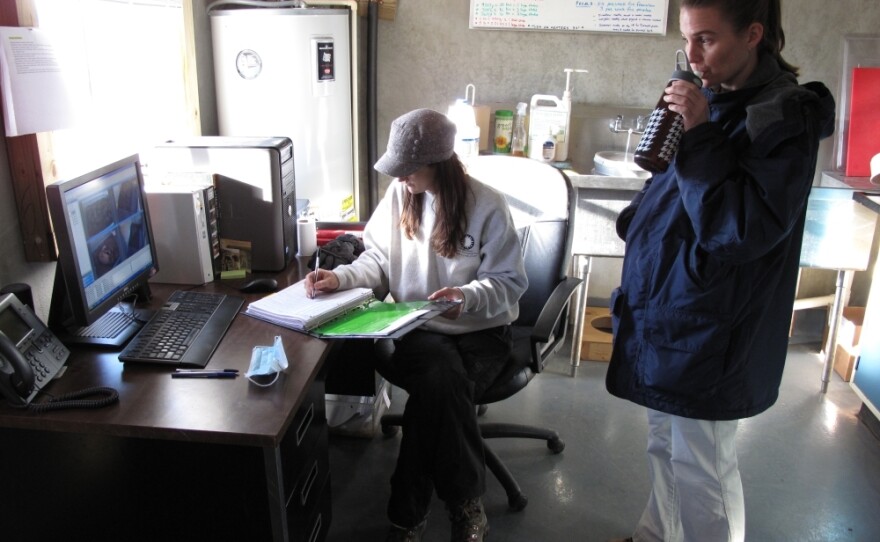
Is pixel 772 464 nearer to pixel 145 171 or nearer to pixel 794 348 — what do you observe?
pixel 794 348

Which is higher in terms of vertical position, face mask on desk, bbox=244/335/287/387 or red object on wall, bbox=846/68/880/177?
red object on wall, bbox=846/68/880/177

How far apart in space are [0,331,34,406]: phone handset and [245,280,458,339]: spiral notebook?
0.54m

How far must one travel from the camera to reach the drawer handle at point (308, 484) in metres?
1.62

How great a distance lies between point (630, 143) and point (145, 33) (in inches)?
80.5

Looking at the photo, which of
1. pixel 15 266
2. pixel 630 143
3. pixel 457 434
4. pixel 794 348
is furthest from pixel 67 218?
pixel 794 348

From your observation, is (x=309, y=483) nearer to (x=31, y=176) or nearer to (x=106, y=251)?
(x=106, y=251)

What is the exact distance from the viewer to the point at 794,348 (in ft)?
10.7

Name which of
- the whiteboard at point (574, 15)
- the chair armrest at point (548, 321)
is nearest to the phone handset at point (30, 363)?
the chair armrest at point (548, 321)

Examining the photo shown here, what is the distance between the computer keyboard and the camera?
150 centimetres

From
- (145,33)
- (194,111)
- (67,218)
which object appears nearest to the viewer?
(67,218)

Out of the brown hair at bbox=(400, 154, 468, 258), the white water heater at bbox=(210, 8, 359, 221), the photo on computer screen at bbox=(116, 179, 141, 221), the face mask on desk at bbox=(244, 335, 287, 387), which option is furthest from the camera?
the white water heater at bbox=(210, 8, 359, 221)

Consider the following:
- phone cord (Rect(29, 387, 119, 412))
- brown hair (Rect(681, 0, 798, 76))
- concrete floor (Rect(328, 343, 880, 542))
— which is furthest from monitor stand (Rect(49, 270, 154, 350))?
brown hair (Rect(681, 0, 798, 76))

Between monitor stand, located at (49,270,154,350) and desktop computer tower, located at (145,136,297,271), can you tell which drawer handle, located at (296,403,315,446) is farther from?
desktop computer tower, located at (145,136,297,271)

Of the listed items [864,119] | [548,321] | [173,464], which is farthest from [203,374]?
[864,119]
